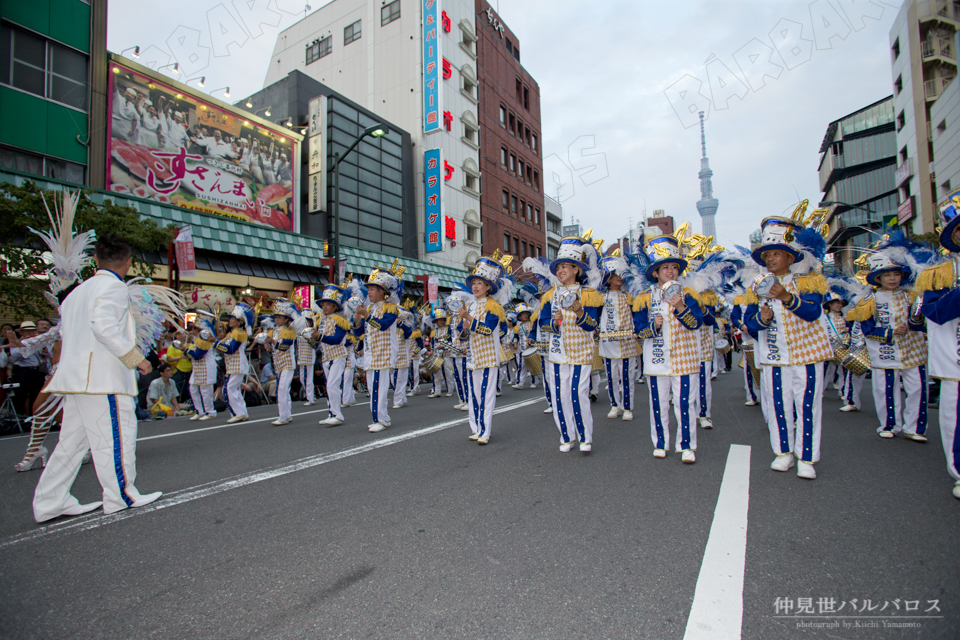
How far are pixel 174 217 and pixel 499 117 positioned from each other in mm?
27177

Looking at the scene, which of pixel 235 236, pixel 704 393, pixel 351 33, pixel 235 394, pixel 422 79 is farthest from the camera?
pixel 351 33

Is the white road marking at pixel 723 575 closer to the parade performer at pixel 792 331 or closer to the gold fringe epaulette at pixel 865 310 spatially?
the parade performer at pixel 792 331

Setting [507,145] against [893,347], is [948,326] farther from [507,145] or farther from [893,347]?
[507,145]

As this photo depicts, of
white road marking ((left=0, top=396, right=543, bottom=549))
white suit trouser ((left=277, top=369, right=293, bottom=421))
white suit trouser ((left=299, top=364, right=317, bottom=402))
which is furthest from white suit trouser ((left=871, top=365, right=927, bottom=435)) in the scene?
white suit trouser ((left=299, top=364, right=317, bottom=402))

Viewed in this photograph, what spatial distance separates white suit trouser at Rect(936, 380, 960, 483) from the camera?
3512 millimetres

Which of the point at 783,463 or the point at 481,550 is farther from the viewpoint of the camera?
the point at 783,463

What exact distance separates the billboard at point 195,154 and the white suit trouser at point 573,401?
1543 cm

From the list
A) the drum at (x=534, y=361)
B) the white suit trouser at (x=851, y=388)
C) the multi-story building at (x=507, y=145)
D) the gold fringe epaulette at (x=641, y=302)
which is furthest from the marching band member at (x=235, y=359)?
the multi-story building at (x=507, y=145)

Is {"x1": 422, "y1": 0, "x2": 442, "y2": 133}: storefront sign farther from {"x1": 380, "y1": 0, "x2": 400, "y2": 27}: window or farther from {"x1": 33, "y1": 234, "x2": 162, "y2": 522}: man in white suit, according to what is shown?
{"x1": 33, "y1": 234, "x2": 162, "y2": 522}: man in white suit

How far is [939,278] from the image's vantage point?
12.6 feet

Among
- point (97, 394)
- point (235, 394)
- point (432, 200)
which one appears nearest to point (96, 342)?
point (97, 394)

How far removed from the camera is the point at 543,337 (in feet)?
19.9

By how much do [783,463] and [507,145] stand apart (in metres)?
36.9

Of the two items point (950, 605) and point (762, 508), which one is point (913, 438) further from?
point (950, 605)
